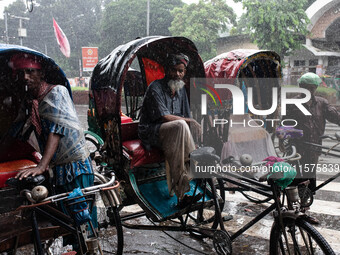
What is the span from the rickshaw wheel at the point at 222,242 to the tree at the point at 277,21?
11328 mm

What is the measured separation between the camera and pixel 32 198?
218 centimetres

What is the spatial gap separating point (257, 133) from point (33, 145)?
9.59 feet

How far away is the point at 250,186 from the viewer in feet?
9.68

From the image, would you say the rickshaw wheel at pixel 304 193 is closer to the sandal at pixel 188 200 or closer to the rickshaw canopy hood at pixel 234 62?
the sandal at pixel 188 200

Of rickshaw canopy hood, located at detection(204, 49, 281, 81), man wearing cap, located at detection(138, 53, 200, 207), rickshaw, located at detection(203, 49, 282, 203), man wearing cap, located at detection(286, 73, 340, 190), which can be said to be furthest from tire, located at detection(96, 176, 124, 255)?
rickshaw canopy hood, located at detection(204, 49, 281, 81)

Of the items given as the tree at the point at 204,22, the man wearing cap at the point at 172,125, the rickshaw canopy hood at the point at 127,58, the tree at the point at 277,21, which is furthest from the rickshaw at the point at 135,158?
the tree at the point at 204,22

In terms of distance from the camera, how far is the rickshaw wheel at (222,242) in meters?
2.95

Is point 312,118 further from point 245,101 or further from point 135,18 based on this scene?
point 135,18

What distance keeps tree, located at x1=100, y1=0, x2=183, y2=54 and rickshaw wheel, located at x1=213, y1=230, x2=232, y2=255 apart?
29.4 m

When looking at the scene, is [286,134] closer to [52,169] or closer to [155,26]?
[52,169]

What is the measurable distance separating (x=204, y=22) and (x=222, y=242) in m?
21.5

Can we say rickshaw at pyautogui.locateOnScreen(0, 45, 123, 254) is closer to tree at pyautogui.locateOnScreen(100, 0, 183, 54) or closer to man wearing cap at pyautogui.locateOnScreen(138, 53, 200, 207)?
man wearing cap at pyautogui.locateOnScreen(138, 53, 200, 207)

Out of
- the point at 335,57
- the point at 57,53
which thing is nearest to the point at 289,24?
the point at 335,57

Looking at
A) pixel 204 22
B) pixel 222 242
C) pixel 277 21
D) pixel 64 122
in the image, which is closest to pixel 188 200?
pixel 222 242
